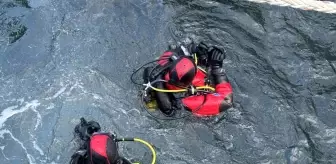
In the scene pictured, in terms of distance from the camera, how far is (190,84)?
5.18 m

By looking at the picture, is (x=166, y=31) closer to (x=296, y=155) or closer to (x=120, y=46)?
(x=120, y=46)

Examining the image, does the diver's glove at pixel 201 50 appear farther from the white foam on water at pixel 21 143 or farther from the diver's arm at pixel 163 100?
the white foam on water at pixel 21 143

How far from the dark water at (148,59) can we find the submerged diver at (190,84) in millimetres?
319

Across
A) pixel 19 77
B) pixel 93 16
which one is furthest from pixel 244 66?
pixel 19 77

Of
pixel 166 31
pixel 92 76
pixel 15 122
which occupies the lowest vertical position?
pixel 15 122

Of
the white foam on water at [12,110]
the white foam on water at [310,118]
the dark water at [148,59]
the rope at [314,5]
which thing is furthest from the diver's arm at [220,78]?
the white foam on water at [12,110]

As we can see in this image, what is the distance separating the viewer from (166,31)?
6574 millimetres

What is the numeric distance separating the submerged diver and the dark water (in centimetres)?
32

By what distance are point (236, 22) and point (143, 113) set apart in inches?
82.9

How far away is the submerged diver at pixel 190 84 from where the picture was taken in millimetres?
5090

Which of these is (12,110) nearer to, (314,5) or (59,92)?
(59,92)

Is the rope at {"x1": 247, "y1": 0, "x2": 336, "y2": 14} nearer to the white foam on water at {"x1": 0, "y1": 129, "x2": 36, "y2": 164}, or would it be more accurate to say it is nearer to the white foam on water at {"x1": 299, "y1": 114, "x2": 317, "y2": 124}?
the white foam on water at {"x1": 299, "y1": 114, "x2": 317, "y2": 124}

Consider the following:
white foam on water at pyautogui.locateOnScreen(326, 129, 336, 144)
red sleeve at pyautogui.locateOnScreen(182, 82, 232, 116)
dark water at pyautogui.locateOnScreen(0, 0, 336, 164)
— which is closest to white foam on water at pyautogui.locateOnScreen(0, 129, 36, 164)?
dark water at pyautogui.locateOnScreen(0, 0, 336, 164)

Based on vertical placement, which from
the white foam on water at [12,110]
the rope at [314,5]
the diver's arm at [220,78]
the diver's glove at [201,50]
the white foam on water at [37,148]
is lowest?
the white foam on water at [37,148]
